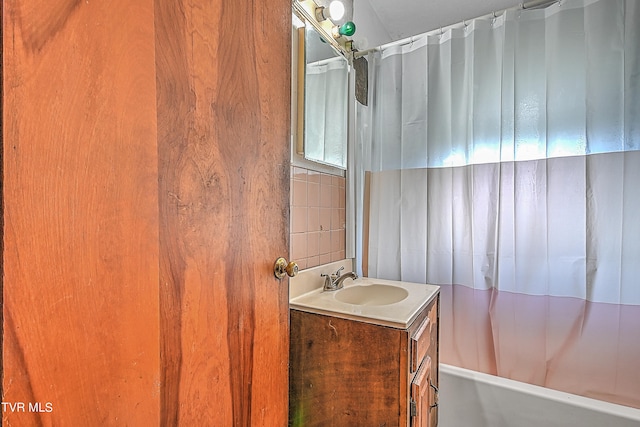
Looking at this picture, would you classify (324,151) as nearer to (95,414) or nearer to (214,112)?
(214,112)

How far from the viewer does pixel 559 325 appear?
49.1 inches

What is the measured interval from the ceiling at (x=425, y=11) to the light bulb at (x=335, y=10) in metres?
0.36

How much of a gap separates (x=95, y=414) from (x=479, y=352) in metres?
1.50

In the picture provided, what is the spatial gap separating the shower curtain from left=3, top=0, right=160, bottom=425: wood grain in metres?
1.27

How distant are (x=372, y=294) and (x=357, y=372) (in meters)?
0.50

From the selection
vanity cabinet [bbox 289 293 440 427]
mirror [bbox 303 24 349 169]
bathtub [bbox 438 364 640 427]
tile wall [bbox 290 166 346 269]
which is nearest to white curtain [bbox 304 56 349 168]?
mirror [bbox 303 24 349 169]

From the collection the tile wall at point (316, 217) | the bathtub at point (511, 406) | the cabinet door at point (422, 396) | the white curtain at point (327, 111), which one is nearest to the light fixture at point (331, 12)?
the white curtain at point (327, 111)

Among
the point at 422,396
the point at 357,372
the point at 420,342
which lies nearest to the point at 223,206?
the point at 357,372

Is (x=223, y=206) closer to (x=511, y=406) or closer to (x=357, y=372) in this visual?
(x=357, y=372)

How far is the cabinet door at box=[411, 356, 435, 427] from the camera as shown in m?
0.93

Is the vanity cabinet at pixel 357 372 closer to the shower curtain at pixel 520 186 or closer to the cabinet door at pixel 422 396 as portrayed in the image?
the cabinet door at pixel 422 396

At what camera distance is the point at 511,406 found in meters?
1.29

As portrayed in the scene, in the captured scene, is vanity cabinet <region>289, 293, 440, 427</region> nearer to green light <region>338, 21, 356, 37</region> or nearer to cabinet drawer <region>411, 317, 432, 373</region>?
cabinet drawer <region>411, 317, 432, 373</region>

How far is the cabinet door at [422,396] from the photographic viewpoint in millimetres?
932
